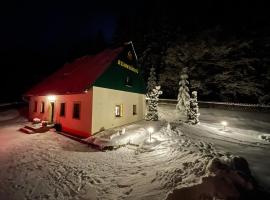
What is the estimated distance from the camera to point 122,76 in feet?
57.2

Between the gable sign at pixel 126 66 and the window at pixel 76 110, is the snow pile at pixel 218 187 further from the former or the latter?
the gable sign at pixel 126 66

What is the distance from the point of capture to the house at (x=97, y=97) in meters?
14.1

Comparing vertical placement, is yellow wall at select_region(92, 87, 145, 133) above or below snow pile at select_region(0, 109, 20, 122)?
above

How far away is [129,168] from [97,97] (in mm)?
6981

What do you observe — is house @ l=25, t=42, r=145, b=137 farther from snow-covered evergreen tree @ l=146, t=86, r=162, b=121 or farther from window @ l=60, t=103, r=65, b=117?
snow-covered evergreen tree @ l=146, t=86, r=162, b=121

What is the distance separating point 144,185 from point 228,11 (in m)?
24.8

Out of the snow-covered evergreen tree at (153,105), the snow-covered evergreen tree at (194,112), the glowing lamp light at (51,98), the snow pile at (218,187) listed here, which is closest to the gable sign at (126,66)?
the snow-covered evergreen tree at (153,105)

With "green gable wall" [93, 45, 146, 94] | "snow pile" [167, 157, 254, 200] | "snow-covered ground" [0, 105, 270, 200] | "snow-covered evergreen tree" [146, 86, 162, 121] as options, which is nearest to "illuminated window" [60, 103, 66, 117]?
"snow-covered ground" [0, 105, 270, 200]

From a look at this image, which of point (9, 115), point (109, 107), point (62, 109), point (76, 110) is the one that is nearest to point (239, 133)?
point (109, 107)

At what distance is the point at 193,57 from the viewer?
27.7m

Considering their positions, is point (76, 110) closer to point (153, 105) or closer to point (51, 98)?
point (51, 98)

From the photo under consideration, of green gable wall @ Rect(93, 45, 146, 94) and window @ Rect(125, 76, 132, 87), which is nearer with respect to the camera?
green gable wall @ Rect(93, 45, 146, 94)

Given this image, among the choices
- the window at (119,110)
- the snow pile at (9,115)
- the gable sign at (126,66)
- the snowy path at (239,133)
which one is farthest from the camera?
the snow pile at (9,115)

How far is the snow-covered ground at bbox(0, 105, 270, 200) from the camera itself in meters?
5.58
